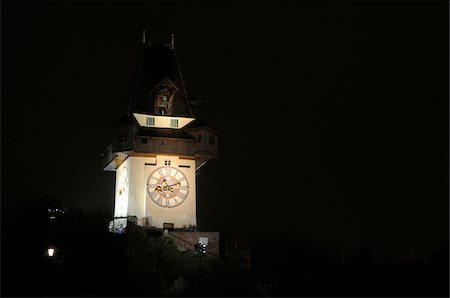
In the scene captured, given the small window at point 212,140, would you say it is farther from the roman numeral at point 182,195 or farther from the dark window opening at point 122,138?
the dark window opening at point 122,138

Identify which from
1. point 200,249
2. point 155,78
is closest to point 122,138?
point 155,78

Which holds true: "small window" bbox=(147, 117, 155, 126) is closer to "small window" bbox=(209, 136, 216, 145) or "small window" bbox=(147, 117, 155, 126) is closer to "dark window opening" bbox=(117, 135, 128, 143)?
"dark window opening" bbox=(117, 135, 128, 143)

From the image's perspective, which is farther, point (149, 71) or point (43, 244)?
point (149, 71)

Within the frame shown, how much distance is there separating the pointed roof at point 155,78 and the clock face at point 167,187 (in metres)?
3.84

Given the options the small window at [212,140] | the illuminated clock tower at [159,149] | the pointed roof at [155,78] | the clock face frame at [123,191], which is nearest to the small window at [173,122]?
the illuminated clock tower at [159,149]

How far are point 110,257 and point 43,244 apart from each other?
3.40 meters

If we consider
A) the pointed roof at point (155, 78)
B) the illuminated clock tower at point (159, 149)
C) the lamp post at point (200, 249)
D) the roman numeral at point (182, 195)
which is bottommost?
the lamp post at point (200, 249)

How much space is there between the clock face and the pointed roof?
151 inches

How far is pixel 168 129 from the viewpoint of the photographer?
199 ft

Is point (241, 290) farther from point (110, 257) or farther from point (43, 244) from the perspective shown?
point (43, 244)

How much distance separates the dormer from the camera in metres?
61.2

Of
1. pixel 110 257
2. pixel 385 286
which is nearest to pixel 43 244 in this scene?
pixel 110 257

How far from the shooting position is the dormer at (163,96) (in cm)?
6125

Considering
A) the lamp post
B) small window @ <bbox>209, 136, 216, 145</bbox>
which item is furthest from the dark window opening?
the lamp post
